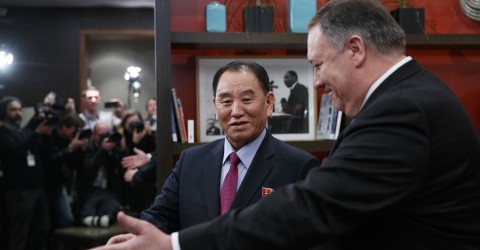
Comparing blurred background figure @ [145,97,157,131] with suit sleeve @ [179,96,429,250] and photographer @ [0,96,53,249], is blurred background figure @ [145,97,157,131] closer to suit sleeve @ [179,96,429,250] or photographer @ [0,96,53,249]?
photographer @ [0,96,53,249]

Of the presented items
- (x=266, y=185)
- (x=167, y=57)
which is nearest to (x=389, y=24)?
(x=266, y=185)

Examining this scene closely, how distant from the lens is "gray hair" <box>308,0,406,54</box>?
139 cm

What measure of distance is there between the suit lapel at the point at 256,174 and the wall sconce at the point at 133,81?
6898 mm

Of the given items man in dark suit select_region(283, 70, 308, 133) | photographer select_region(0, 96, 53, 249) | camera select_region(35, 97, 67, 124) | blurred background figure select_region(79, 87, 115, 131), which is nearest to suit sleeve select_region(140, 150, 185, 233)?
man in dark suit select_region(283, 70, 308, 133)

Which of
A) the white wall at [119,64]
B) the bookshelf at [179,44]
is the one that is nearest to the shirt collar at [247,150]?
the bookshelf at [179,44]

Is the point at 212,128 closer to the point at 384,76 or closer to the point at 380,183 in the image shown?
the point at 384,76

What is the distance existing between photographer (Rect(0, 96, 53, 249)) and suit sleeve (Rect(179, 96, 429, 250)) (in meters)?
4.54

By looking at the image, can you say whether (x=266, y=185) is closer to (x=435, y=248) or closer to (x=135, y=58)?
(x=435, y=248)

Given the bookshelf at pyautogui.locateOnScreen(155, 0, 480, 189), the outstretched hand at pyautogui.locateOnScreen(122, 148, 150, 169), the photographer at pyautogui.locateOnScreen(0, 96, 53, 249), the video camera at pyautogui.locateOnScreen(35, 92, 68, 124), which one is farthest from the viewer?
the video camera at pyautogui.locateOnScreen(35, 92, 68, 124)

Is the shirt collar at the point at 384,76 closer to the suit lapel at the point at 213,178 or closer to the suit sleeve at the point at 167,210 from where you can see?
the suit lapel at the point at 213,178

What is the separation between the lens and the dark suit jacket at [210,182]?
206cm

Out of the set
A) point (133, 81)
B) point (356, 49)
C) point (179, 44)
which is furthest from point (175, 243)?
point (133, 81)

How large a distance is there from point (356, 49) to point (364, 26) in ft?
0.17

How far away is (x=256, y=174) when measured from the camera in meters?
2.09
